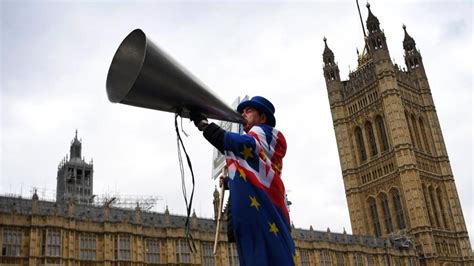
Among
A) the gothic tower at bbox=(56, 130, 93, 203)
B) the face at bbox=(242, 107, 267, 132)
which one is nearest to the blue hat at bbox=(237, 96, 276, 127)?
the face at bbox=(242, 107, 267, 132)

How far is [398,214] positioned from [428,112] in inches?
588

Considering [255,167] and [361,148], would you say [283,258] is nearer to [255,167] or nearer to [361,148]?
[255,167]

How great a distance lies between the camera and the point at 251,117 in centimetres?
448

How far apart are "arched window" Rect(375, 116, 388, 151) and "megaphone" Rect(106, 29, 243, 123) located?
5560 centimetres

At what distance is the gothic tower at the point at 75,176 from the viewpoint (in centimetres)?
4859

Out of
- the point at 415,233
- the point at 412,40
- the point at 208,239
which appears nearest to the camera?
the point at 208,239

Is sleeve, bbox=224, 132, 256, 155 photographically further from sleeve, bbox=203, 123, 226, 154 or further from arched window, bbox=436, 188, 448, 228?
arched window, bbox=436, 188, 448, 228

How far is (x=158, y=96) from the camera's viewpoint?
371cm

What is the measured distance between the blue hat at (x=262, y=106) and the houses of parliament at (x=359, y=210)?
26.9m

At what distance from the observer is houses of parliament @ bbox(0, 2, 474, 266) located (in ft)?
97.3

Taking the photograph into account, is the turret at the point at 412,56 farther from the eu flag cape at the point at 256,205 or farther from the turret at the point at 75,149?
the eu flag cape at the point at 256,205

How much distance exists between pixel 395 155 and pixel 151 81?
53.8 metres

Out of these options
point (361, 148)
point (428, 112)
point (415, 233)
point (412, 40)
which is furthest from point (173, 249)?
point (412, 40)

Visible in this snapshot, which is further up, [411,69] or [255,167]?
[411,69]
